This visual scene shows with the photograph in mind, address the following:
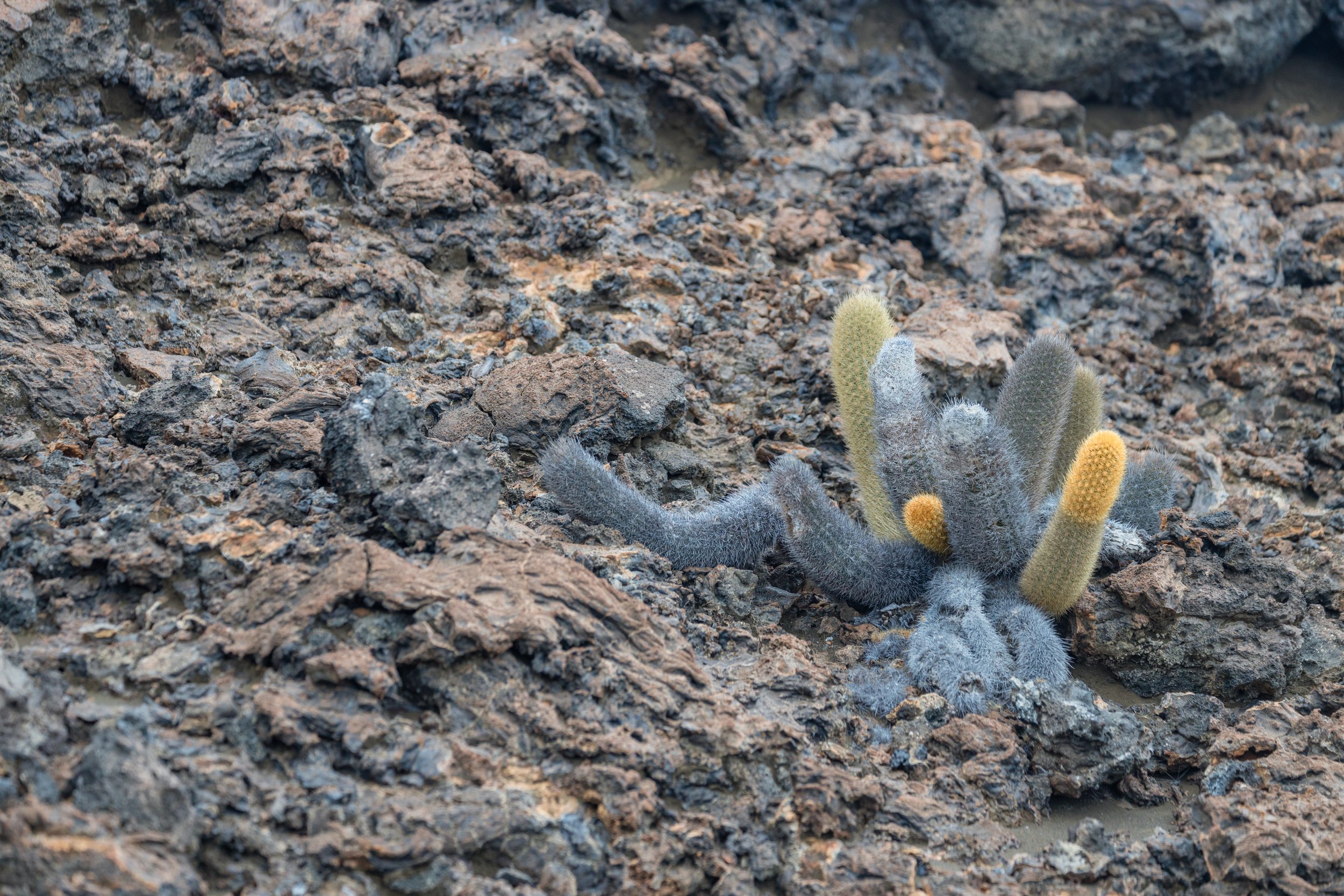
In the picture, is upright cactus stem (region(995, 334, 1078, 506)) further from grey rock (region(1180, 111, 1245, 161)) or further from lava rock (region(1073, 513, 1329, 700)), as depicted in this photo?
grey rock (region(1180, 111, 1245, 161))

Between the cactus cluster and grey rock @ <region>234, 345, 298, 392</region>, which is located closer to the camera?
the cactus cluster

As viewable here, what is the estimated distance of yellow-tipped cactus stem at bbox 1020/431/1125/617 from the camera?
10.9ft

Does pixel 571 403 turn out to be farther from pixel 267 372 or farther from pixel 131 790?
pixel 131 790

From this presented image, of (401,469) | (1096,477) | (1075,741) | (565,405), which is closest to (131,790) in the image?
(401,469)

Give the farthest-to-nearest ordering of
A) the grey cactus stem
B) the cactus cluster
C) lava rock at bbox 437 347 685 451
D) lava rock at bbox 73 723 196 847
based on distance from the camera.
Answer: lava rock at bbox 437 347 685 451 → the grey cactus stem → the cactus cluster → lava rock at bbox 73 723 196 847

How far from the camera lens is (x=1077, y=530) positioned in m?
3.44

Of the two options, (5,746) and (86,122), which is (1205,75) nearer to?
(86,122)

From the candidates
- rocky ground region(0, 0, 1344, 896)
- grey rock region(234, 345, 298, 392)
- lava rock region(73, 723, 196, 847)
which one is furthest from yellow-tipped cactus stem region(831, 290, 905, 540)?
lava rock region(73, 723, 196, 847)

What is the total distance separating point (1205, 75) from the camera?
7461 mm

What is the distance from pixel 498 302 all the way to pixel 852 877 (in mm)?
2835

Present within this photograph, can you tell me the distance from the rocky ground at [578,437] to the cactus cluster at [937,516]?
5.1 inches

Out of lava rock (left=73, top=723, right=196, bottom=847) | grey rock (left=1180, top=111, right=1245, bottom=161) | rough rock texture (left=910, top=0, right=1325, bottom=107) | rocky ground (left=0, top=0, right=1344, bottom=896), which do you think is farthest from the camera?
rough rock texture (left=910, top=0, right=1325, bottom=107)

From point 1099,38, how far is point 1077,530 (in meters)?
5.05

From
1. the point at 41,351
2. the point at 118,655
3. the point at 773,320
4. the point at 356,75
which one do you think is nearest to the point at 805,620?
the point at 773,320
